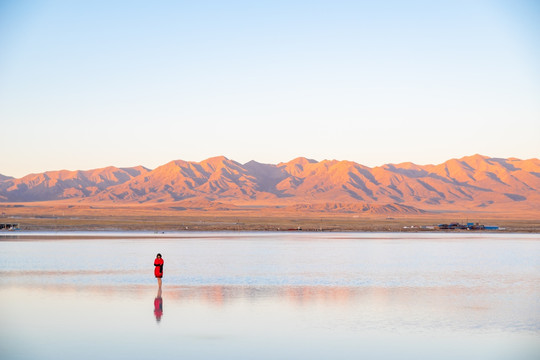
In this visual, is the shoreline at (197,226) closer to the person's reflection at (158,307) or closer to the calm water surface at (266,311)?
the calm water surface at (266,311)

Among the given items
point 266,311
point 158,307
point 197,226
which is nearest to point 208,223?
point 197,226

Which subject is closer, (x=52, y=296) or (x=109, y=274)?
(x=52, y=296)

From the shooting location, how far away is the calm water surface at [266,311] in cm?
1485

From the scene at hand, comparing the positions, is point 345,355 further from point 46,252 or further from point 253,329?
point 46,252

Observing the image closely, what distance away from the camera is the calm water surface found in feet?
48.7

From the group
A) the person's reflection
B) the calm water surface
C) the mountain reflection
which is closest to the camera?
the calm water surface

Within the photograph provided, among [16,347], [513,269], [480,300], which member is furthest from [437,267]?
[16,347]

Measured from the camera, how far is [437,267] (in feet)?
122

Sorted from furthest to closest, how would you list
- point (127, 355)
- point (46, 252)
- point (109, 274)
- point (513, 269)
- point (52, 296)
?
1. point (46, 252)
2. point (513, 269)
3. point (109, 274)
4. point (52, 296)
5. point (127, 355)

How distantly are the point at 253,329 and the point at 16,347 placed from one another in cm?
585

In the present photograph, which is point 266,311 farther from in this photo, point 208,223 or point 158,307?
point 208,223

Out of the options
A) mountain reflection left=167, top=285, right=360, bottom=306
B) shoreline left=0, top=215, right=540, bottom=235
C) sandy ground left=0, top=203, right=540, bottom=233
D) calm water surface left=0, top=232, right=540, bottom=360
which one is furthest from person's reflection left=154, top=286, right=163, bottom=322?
sandy ground left=0, top=203, right=540, bottom=233

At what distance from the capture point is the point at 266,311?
20219mm

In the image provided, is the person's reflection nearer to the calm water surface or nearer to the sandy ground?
the calm water surface
